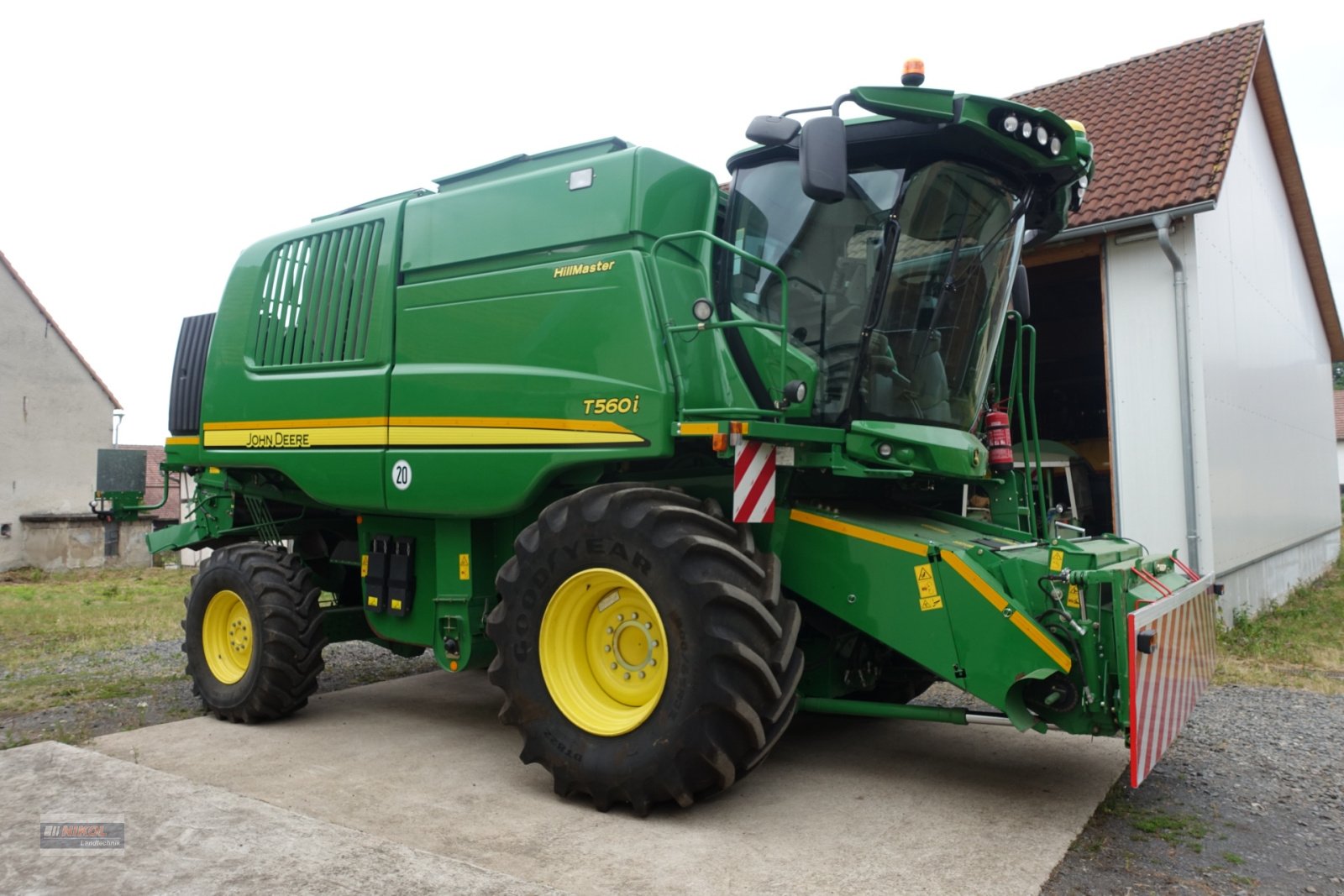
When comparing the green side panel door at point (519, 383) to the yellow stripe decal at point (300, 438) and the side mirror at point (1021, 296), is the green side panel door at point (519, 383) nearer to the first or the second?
the yellow stripe decal at point (300, 438)

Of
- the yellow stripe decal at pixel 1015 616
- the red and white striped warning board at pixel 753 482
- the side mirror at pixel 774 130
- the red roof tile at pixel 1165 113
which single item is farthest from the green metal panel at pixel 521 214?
the red roof tile at pixel 1165 113

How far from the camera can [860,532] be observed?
4480 millimetres

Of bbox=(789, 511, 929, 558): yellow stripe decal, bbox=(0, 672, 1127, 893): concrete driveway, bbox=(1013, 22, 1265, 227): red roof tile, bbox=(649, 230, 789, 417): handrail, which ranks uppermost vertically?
bbox=(1013, 22, 1265, 227): red roof tile

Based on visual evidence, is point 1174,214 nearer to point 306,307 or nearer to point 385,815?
point 306,307

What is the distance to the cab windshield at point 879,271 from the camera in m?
4.63

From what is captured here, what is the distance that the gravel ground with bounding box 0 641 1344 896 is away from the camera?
3553 millimetres

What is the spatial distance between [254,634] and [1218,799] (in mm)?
5143

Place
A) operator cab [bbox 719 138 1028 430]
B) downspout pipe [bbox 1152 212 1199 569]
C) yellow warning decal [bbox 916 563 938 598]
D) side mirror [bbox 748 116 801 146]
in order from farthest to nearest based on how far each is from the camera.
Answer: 1. downspout pipe [bbox 1152 212 1199 569]
2. operator cab [bbox 719 138 1028 430]
3. side mirror [bbox 748 116 801 146]
4. yellow warning decal [bbox 916 563 938 598]

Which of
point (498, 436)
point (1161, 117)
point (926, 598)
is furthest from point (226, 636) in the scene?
point (1161, 117)

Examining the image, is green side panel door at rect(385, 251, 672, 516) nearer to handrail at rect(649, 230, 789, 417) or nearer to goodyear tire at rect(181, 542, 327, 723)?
handrail at rect(649, 230, 789, 417)

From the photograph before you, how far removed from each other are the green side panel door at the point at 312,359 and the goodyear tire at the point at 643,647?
1.59 meters

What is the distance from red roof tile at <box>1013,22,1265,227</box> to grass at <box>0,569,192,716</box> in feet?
30.2

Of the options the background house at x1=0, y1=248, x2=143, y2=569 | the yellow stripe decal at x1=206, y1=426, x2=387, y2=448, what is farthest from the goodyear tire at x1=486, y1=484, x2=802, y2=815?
the background house at x1=0, y1=248, x2=143, y2=569

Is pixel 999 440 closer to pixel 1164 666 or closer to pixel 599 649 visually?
pixel 1164 666
